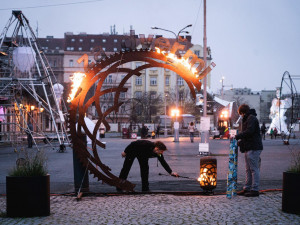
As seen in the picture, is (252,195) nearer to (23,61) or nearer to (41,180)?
(41,180)

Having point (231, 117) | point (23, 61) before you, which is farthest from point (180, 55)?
point (231, 117)

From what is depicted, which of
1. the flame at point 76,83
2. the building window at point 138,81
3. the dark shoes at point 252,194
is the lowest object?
the dark shoes at point 252,194

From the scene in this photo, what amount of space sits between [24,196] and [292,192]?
4485 mm

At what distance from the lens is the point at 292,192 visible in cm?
797

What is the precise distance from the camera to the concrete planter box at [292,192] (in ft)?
26.0

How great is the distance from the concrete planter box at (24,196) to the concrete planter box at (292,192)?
13.5 ft

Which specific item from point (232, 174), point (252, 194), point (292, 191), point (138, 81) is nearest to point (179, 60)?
point (232, 174)

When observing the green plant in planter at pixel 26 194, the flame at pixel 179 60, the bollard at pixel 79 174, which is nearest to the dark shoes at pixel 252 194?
the flame at pixel 179 60

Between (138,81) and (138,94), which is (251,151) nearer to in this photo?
(138,94)

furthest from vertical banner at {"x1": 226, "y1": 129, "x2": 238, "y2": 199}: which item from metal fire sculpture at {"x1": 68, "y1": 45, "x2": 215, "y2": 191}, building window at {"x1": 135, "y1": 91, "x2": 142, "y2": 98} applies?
building window at {"x1": 135, "y1": 91, "x2": 142, "y2": 98}

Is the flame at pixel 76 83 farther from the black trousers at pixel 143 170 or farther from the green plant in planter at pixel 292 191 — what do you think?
the green plant in planter at pixel 292 191

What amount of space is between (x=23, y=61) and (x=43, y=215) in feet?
60.4

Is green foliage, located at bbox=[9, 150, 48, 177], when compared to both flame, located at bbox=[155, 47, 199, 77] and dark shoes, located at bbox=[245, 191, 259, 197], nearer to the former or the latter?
flame, located at bbox=[155, 47, 199, 77]

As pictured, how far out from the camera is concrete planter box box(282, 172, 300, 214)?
26.0 ft
